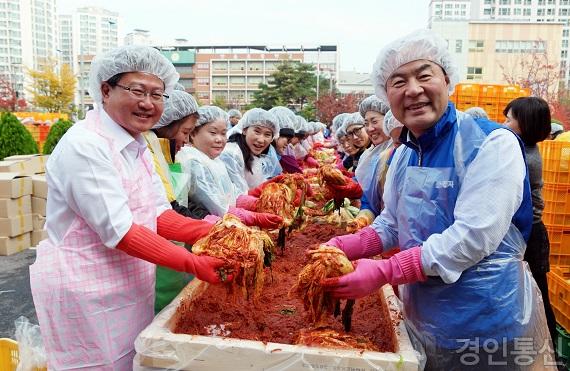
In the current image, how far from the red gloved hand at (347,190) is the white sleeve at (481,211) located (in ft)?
8.19

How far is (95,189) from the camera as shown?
162 cm

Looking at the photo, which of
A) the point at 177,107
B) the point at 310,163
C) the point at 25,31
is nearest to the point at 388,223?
the point at 177,107

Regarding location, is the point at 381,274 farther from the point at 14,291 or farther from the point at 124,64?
the point at 14,291

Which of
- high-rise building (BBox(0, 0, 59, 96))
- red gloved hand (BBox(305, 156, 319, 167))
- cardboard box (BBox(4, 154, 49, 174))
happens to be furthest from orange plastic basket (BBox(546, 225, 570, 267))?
high-rise building (BBox(0, 0, 59, 96))

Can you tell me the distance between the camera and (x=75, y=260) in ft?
5.65

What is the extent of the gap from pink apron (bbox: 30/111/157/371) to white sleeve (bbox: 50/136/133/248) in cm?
9

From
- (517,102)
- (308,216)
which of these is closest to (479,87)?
(517,102)

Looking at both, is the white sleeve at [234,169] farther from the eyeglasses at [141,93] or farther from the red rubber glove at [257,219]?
the eyeglasses at [141,93]

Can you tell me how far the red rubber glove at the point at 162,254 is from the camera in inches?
64.8

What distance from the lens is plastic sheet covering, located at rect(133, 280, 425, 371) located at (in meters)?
1.50

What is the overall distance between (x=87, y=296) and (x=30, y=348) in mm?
688

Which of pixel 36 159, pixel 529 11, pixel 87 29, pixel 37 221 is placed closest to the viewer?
pixel 37 221

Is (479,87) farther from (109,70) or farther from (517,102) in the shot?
(109,70)

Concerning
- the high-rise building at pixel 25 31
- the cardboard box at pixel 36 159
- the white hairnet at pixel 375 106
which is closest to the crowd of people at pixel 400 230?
the white hairnet at pixel 375 106
